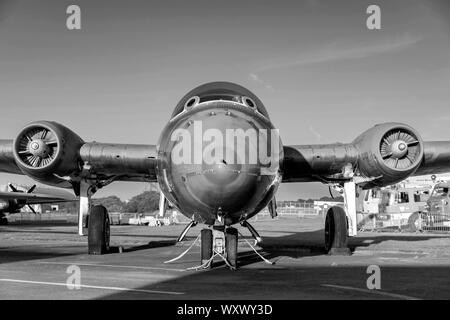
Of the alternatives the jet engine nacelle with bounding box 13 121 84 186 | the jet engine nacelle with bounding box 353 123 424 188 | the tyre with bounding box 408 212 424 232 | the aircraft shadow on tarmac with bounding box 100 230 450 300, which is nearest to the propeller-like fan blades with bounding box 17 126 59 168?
the jet engine nacelle with bounding box 13 121 84 186

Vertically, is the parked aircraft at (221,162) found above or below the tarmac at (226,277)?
above

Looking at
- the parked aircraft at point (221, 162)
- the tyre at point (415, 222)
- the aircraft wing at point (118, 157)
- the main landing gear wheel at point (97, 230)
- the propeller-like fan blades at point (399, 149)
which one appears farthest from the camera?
the tyre at point (415, 222)

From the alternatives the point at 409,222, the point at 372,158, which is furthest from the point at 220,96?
the point at 409,222

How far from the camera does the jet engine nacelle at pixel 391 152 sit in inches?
535

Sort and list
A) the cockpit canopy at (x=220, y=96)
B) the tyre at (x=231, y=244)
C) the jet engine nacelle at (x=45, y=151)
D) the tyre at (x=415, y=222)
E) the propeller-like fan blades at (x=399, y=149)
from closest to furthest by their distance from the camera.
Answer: the tyre at (x=231, y=244), the cockpit canopy at (x=220, y=96), the jet engine nacelle at (x=45, y=151), the propeller-like fan blades at (x=399, y=149), the tyre at (x=415, y=222)

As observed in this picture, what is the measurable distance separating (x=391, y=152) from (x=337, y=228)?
2578mm

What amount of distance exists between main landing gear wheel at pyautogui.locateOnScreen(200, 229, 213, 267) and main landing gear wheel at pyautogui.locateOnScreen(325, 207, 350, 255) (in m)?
4.75

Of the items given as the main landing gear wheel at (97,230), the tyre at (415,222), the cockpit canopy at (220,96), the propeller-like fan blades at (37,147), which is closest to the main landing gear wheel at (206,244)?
the cockpit canopy at (220,96)

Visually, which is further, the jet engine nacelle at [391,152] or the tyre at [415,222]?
the tyre at [415,222]

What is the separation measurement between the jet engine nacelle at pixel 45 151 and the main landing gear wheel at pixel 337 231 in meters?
7.24

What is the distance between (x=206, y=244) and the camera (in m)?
11.1

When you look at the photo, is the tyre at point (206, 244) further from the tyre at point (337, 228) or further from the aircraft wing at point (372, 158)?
the tyre at point (337, 228)
